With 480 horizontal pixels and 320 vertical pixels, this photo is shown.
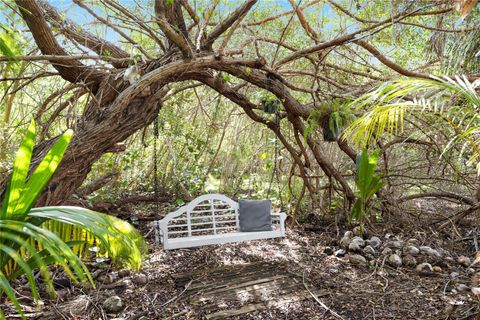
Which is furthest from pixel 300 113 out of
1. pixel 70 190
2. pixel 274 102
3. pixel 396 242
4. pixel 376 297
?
pixel 70 190

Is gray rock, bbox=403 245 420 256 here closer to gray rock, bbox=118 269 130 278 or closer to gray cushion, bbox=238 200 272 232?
gray cushion, bbox=238 200 272 232

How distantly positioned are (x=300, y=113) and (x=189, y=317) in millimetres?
2300

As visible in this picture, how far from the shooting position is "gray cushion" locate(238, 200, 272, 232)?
3.63 metres

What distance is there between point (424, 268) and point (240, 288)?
1.50 metres

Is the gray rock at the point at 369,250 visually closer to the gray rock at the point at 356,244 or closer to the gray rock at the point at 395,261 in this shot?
the gray rock at the point at 356,244

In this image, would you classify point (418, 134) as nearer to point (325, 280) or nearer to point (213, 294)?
point (325, 280)

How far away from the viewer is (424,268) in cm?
310

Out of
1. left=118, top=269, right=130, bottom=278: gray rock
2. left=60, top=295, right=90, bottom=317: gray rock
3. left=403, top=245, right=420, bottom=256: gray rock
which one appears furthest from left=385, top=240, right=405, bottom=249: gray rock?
left=60, top=295, right=90, bottom=317: gray rock

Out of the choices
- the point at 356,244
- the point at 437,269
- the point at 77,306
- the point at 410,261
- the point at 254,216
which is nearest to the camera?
the point at 77,306

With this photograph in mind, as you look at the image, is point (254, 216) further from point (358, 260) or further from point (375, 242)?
→ point (375, 242)

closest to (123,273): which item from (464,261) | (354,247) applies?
(354,247)

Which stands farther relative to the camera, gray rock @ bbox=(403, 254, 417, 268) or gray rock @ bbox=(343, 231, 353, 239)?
gray rock @ bbox=(343, 231, 353, 239)

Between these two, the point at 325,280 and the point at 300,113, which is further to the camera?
the point at 300,113

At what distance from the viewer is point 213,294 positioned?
2.59 m
